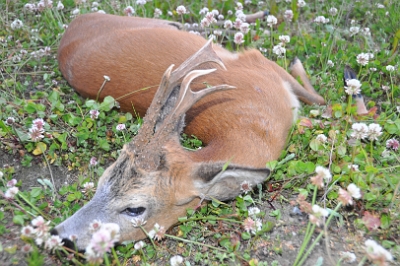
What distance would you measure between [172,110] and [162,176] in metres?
0.47

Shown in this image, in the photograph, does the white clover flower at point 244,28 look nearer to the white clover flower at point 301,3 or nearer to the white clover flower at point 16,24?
the white clover flower at point 301,3

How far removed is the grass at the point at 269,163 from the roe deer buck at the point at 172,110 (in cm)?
16

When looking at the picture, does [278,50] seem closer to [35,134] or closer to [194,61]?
[194,61]

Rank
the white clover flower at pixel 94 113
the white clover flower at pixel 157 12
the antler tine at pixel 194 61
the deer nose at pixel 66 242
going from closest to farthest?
the deer nose at pixel 66 242 → the antler tine at pixel 194 61 → the white clover flower at pixel 94 113 → the white clover flower at pixel 157 12

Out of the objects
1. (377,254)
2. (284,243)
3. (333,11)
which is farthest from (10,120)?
(333,11)

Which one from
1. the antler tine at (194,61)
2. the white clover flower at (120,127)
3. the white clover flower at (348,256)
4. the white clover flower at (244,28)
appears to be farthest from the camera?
the white clover flower at (244,28)

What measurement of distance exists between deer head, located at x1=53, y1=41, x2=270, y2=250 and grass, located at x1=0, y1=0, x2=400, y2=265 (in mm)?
154

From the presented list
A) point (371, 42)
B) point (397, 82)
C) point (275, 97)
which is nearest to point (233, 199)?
point (275, 97)

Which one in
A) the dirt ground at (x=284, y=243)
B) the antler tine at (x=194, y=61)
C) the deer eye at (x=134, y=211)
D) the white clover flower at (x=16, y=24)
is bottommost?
the dirt ground at (x=284, y=243)

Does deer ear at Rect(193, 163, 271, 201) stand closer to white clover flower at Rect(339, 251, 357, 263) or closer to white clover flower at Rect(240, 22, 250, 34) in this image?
white clover flower at Rect(339, 251, 357, 263)

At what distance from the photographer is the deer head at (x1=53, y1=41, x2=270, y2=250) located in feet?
9.66

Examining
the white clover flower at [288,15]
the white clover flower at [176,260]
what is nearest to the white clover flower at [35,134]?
the white clover flower at [176,260]

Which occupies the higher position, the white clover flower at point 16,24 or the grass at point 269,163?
the white clover flower at point 16,24

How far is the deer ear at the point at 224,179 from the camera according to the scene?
2879 millimetres
